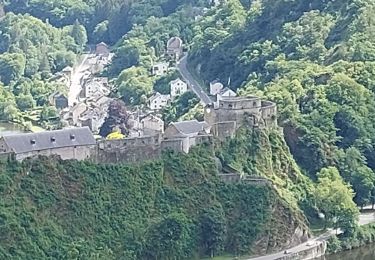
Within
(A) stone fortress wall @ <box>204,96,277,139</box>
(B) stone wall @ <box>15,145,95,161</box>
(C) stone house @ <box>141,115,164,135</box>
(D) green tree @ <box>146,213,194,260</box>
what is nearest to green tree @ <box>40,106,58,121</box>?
(C) stone house @ <box>141,115,164,135</box>

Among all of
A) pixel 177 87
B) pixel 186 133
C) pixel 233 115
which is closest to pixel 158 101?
pixel 177 87

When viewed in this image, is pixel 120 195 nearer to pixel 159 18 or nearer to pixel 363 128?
pixel 363 128

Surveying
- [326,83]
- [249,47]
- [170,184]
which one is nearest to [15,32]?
[249,47]

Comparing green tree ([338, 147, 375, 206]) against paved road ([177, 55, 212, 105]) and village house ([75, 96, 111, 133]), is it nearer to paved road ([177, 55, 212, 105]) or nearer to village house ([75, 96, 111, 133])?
paved road ([177, 55, 212, 105])

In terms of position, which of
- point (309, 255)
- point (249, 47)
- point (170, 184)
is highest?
point (249, 47)

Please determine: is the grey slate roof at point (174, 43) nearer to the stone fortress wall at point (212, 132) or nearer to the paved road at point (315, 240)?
the stone fortress wall at point (212, 132)
